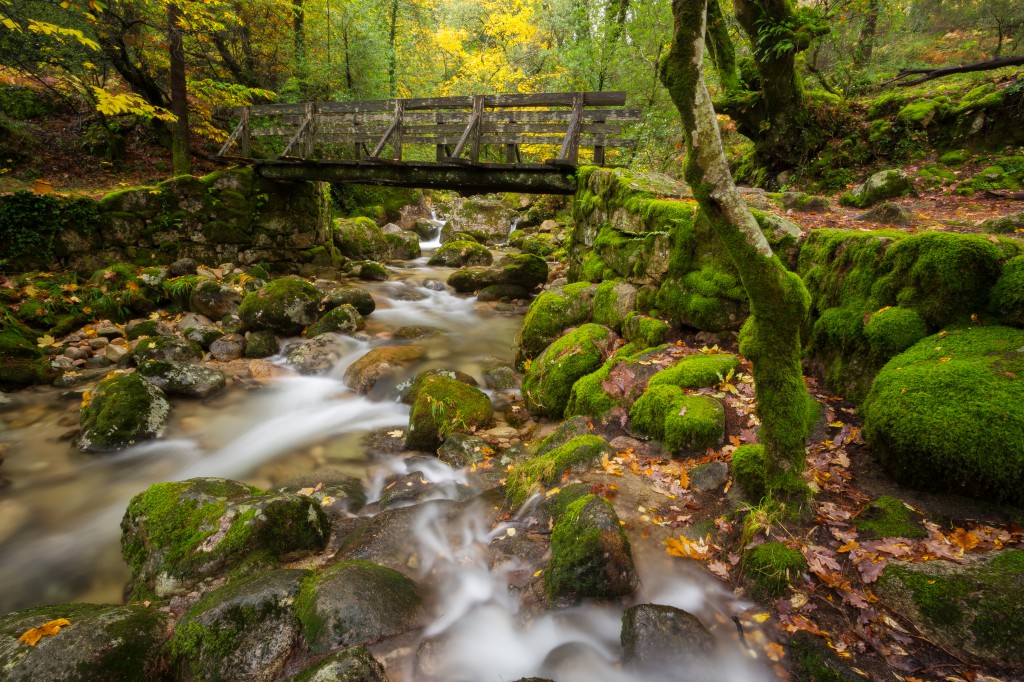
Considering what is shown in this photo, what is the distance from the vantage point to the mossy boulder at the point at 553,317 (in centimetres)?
796

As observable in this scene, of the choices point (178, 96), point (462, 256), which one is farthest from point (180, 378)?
point (462, 256)

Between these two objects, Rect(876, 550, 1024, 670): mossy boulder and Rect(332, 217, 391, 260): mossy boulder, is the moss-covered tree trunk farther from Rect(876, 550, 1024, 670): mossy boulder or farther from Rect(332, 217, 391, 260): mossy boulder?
Rect(332, 217, 391, 260): mossy boulder

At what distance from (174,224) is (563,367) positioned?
1146 cm

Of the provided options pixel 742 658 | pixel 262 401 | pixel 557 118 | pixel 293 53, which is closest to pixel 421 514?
pixel 742 658

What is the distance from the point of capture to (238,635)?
122 inches

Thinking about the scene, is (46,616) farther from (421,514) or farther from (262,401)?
(262,401)

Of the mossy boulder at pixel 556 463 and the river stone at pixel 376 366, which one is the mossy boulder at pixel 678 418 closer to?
the mossy boulder at pixel 556 463

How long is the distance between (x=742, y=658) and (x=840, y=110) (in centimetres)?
1227

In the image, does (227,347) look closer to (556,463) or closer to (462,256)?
(556,463)

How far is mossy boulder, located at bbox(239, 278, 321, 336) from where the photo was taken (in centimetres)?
1034

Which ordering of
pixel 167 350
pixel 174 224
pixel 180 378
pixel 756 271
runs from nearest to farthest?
pixel 756 271
pixel 180 378
pixel 167 350
pixel 174 224

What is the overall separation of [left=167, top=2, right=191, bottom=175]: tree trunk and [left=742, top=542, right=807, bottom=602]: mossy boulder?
15.8 metres

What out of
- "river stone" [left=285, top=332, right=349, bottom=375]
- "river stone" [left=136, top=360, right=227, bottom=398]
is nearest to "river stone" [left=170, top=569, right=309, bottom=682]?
"river stone" [left=136, top=360, right=227, bottom=398]

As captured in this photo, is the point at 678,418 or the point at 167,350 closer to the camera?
the point at 678,418
